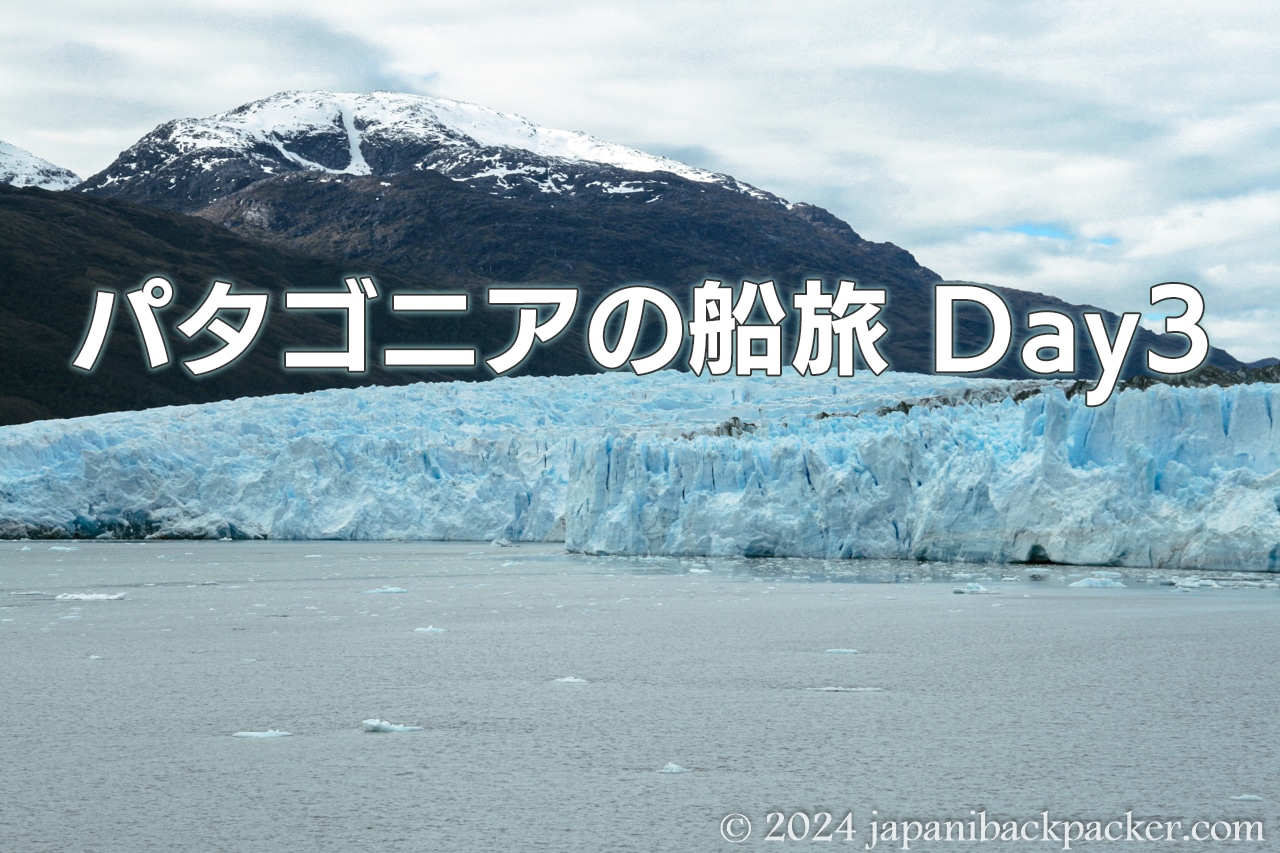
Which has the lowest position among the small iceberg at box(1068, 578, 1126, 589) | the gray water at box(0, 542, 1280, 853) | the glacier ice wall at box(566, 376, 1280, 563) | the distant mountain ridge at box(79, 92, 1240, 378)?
the small iceberg at box(1068, 578, 1126, 589)

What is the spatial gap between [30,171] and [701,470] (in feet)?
534

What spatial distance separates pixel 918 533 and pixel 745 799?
42.1 ft

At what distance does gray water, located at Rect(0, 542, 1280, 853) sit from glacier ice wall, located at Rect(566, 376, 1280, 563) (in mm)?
4140

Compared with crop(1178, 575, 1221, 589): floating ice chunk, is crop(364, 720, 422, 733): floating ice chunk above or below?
above

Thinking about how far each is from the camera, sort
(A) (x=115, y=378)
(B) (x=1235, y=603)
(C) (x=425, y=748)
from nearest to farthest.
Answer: (C) (x=425, y=748) < (B) (x=1235, y=603) < (A) (x=115, y=378)

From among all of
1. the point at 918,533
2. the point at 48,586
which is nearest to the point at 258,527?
the point at 48,586

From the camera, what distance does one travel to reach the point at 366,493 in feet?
76.0

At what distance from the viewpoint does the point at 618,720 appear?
4996mm

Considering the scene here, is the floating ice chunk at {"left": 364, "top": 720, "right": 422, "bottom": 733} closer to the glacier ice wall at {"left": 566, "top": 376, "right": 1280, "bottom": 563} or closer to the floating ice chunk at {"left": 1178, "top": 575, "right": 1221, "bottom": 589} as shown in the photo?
the floating ice chunk at {"left": 1178, "top": 575, "right": 1221, "bottom": 589}

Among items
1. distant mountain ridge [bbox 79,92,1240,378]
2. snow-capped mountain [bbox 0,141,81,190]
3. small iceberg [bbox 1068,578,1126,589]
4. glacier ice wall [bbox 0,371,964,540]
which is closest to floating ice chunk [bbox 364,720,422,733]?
small iceberg [bbox 1068,578,1126,589]

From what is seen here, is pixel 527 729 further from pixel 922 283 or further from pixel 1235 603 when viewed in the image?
pixel 922 283

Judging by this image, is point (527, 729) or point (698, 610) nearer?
point (527, 729)

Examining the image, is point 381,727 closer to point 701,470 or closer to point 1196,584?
point 1196,584

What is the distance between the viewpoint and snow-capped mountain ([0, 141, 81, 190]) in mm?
155250
